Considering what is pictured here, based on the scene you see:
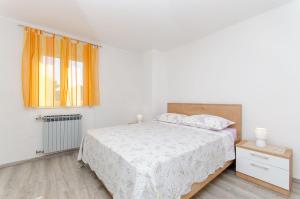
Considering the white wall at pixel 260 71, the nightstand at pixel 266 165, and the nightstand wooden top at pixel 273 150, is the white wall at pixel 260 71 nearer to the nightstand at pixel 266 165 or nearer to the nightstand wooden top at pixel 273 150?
the nightstand wooden top at pixel 273 150

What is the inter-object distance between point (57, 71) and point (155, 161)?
2755 millimetres

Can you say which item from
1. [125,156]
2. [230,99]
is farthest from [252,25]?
[125,156]

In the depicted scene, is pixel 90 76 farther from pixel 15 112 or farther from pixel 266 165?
pixel 266 165

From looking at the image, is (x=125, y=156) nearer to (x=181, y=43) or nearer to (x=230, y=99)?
(x=230, y=99)

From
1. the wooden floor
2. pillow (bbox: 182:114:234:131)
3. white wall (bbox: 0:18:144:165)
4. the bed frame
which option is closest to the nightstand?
the wooden floor

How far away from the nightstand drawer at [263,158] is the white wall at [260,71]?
0.47m

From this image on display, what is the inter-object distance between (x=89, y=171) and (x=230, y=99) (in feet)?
9.08

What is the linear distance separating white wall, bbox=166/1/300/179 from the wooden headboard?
10cm

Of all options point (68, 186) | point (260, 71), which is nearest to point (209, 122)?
point (260, 71)

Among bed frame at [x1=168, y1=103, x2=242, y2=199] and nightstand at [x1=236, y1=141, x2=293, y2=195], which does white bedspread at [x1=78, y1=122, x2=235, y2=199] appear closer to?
nightstand at [x1=236, y1=141, x2=293, y2=195]

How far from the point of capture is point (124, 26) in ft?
9.01

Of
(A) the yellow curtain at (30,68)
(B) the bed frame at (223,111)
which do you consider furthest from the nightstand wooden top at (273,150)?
(A) the yellow curtain at (30,68)

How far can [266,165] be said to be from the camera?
1.89 metres

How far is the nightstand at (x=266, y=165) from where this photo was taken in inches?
68.9
